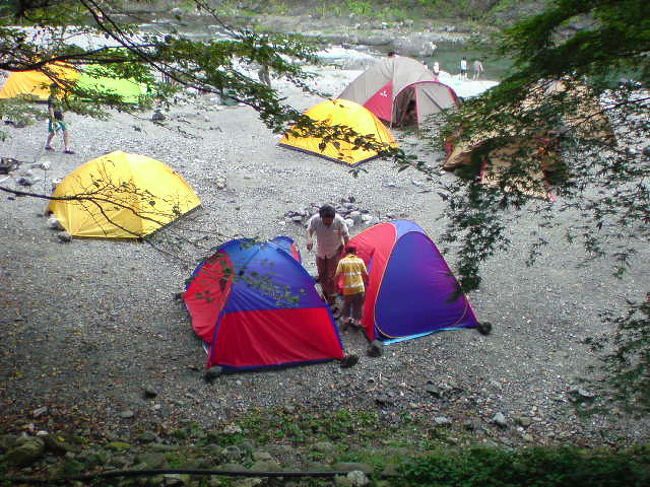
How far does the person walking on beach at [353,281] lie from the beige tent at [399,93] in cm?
936

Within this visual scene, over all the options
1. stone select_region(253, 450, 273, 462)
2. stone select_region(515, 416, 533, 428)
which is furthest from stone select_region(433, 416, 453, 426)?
stone select_region(253, 450, 273, 462)

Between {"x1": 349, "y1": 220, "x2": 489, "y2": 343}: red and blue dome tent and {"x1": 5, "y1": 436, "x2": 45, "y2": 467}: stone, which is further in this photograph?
{"x1": 349, "y1": 220, "x2": 489, "y2": 343}: red and blue dome tent

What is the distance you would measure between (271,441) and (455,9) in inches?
1227

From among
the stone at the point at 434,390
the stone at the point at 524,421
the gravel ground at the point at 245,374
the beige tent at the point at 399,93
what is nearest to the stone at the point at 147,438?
the gravel ground at the point at 245,374

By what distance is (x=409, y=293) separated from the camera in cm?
688

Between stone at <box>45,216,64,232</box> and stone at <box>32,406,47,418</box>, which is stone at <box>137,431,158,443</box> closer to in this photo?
stone at <box>32,406,47,418</box>

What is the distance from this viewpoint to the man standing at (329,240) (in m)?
7.02

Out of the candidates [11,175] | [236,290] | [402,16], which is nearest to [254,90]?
[236,290]

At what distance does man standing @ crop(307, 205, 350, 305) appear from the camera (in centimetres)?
702

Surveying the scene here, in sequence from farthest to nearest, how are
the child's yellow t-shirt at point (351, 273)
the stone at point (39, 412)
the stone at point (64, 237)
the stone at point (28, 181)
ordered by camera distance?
1. the stone at point (28, 181)
2. the stone at point (64, 237)
3. the child's yellow t-shirt at point (351, 273)
4. the stone at point (39, 412)

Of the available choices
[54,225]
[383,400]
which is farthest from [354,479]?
[54,225]

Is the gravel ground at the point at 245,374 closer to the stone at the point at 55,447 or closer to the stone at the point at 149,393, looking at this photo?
the stone at the point at 149,393

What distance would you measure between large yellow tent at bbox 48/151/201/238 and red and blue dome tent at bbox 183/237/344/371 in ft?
9.23

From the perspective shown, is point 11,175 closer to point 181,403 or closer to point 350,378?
point 181,403
